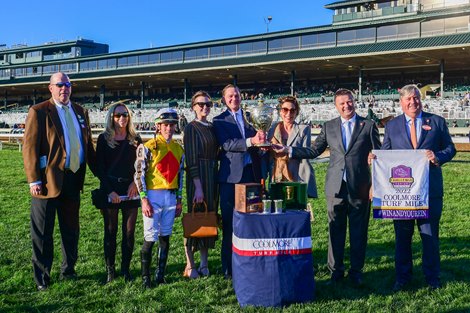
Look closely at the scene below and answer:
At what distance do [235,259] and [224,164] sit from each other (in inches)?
43.5

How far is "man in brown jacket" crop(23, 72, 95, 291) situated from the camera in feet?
16.6

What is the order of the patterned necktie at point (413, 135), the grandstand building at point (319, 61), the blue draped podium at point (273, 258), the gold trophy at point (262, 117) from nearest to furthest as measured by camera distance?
1. the blue draped podium at point (273, 258)
2. the gold trophy at point (262, 117)
3. the patterned necktie at point (413, 135)
4. the grandstand building at point (319, 61)

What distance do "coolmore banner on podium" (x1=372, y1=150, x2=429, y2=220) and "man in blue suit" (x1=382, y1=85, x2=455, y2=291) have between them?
115 millimetres

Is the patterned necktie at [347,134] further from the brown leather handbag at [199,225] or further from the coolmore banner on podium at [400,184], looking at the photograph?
the brown leather handbag at [199,225]

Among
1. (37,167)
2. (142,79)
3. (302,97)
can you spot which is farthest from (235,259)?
(142,79)

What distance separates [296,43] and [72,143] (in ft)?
131

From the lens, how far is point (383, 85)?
1555 inches

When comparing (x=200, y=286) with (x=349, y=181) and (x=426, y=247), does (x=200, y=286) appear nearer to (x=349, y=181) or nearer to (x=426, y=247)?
(x=349, y=181)

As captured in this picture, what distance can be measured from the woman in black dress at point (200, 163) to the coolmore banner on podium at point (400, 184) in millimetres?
1670

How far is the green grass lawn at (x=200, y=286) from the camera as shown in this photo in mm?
4555

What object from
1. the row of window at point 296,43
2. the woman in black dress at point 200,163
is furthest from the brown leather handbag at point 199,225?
the row of window at point 296,43

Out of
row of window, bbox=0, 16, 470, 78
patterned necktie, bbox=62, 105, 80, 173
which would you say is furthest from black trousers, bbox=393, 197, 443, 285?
row of window, bbox=0, 16, 470, 78

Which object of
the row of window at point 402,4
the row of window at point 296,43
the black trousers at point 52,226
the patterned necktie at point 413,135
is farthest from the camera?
the row of window at point 402,4

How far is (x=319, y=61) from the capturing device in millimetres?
37500
